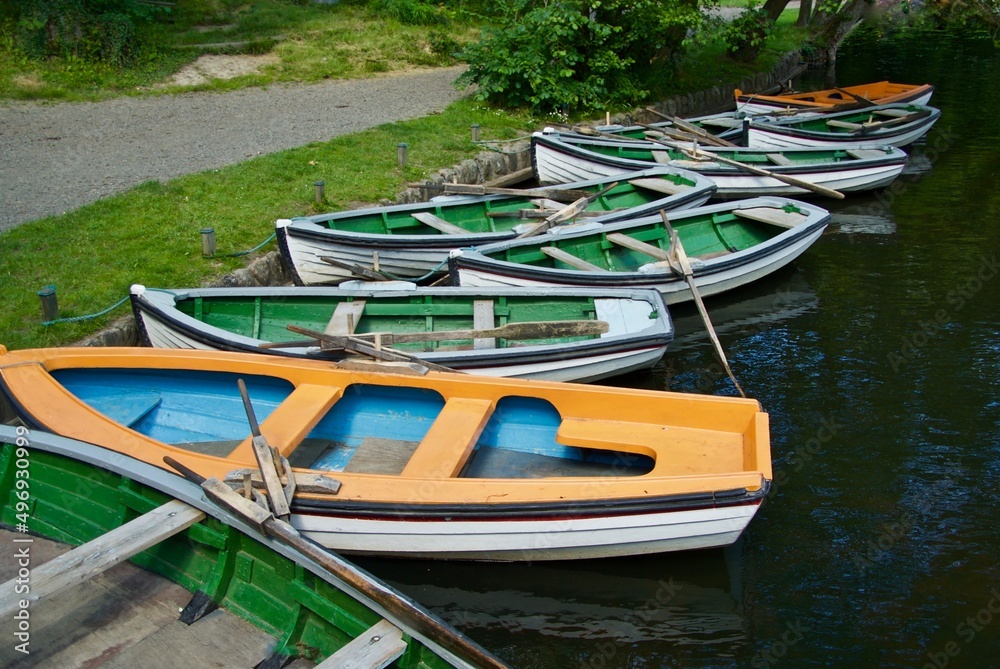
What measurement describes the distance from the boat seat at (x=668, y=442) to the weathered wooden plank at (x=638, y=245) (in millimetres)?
3919

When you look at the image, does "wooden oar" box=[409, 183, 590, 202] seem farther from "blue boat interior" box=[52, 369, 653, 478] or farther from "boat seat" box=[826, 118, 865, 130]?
"boat seat" box=[826, 118, 865, 130]

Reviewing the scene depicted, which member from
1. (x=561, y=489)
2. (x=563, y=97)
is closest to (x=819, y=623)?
(x=561, y=489)

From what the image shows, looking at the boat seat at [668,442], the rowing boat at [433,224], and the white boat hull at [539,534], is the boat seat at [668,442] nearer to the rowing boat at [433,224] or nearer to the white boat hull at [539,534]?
the white boat hull at [539,534]

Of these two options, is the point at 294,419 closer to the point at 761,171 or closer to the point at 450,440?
the point at 450,440

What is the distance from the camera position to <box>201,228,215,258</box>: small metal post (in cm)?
1017

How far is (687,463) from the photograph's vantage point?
609 cm

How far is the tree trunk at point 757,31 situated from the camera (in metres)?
20.6

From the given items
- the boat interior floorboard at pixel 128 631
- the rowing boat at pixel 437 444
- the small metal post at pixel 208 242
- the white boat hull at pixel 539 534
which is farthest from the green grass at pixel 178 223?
the boat interior floorboard at pixel 128 631

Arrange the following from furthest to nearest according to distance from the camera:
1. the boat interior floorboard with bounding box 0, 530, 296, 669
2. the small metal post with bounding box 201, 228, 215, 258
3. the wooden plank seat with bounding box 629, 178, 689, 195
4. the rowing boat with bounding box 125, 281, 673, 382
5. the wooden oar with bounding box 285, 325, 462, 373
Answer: the wooden plank seat with bounding box 629, 178, 689, 195, the small metal post with bounding box 201, 228, 215, 258, the rowing boat with bounding box 125, 281, 673, 382, the wooden oar with bounding box 285, 325, 462, 373, the boat interior floorboard with bounding box 0, 530, 296, 669

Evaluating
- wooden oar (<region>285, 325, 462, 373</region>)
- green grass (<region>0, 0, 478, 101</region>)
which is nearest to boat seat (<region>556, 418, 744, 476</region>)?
wooden oar (<region>285, 325, 462, 373</region>)

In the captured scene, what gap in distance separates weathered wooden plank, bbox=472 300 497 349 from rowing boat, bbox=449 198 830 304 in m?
0.75

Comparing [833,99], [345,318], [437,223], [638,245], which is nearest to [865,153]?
[833,99]

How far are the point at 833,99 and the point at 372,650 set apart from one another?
63.7 ft

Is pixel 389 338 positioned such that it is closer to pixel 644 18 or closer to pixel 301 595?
pixel 301 595
